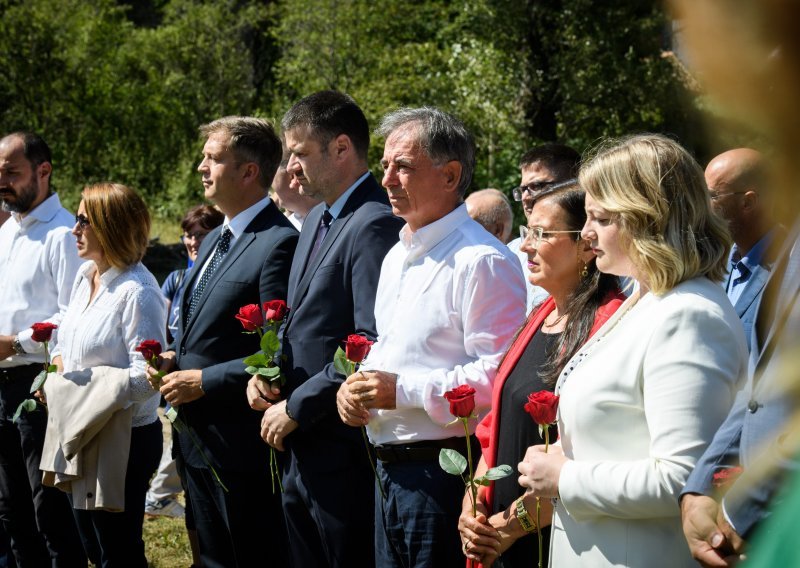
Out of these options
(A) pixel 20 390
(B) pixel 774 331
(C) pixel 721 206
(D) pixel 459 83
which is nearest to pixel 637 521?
(B) pixel 774 331

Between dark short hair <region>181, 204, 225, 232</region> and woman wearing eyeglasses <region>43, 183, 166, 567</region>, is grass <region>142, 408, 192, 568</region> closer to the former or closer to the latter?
woman wearing eyeglasses <region>43, 183, 166, 567</region>

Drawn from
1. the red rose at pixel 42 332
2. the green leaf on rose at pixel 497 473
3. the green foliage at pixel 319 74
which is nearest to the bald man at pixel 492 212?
the red rose at pixel 42 332

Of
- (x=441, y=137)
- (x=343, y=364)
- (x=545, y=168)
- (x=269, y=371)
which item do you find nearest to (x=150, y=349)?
(x=269, y=371)

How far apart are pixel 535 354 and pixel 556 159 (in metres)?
2.18

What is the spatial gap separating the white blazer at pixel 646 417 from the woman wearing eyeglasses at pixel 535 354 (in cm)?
40

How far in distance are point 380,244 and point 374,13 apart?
16.5m

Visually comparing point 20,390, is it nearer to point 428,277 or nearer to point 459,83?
point 428,277

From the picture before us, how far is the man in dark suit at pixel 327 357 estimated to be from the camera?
4023 mm

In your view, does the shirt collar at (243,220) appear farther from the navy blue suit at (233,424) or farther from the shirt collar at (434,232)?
the shirt collar at (434,232)

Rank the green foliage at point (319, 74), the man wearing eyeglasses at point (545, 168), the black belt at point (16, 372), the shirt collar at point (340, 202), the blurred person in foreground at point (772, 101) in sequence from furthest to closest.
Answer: the green foliage at point (319, 74) → the black belt at point (16, 372) → the man wearing eyeglasses at point (545, 168) → the shirt collar at point (340, 202) → the blurred person in foreground at point (772, 101)

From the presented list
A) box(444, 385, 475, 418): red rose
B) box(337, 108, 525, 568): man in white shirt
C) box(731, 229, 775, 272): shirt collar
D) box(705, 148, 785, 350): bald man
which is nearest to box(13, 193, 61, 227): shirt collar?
box(337, 108, 525, 568): man in white shirt

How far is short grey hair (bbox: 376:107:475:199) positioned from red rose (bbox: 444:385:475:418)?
1.10 m

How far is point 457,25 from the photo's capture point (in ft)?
64.3

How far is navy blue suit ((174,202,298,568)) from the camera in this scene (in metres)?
4.61
